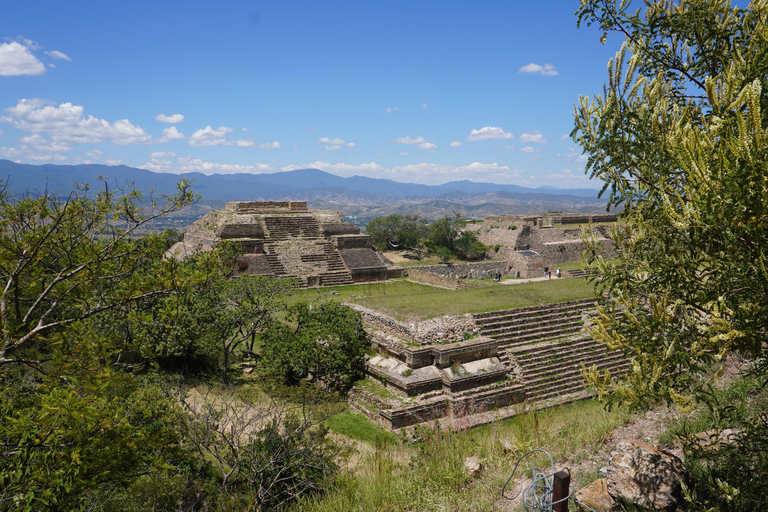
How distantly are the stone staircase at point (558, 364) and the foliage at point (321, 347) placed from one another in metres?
3.75

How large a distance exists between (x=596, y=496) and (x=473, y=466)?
1408 mm

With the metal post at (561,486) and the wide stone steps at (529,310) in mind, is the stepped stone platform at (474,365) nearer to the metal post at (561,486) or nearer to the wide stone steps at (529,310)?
the wide stone steps at (529,310)

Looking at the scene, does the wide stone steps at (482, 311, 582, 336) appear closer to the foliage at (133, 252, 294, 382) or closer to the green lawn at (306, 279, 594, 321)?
the green lawn at (306, 279, 594, 321)

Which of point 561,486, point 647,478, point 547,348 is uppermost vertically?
point 561,486

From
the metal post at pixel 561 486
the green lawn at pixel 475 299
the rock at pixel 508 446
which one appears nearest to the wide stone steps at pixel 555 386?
the green lawn at pixel 475 299

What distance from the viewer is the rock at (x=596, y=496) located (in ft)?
14.3

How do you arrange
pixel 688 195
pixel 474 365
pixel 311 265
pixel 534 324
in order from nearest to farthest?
1. pixel 688 195
2. pixel 474 365
3. pixel 534 324
4. pixel 311 265

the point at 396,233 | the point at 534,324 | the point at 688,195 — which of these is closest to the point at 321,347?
the point at 534,324

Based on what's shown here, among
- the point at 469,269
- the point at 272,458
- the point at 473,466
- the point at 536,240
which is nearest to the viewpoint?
the point at 473,466

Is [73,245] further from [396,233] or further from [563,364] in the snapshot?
[396,233]

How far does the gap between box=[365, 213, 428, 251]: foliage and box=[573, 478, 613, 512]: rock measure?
28.4 meters

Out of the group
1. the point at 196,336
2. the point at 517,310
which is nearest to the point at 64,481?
the point at 196,336

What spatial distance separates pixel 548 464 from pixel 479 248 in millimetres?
24910

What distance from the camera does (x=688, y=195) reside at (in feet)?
9.63
